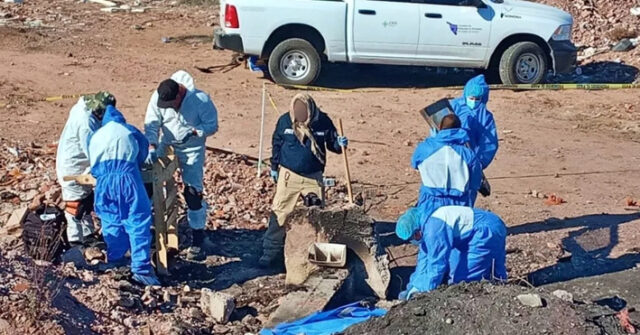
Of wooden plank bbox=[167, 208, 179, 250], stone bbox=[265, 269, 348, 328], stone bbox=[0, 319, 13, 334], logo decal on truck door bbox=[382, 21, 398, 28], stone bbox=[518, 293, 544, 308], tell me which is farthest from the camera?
logo decal on truck door bbox=[382, 21, 398, 28]

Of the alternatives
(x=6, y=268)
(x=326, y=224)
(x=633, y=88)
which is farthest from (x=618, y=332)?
(x=633, y=88)

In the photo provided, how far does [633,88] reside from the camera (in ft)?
53.6

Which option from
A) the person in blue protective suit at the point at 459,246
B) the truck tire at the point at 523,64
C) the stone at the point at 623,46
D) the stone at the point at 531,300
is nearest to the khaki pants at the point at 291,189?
the person in blue protective suit at the point at 459,246

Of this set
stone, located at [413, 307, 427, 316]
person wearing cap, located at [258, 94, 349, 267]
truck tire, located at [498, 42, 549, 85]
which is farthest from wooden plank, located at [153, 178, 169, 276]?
truck tire, located at [498, 42, 549, 85]

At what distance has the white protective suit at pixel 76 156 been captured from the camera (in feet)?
27.9

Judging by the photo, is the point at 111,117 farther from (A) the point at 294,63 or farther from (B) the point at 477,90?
(A) the point at 294,63

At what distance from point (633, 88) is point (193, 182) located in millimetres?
9614

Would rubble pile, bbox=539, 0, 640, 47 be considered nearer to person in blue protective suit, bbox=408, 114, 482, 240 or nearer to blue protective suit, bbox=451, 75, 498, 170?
blue protective suit, bbox=451, 75, 498, 170

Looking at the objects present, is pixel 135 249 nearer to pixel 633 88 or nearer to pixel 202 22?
pixel 633 88

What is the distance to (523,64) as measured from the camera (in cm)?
1582

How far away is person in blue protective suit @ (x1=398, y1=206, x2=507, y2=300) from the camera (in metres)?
7.71

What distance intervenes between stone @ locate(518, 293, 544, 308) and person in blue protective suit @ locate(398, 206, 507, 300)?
35.7 inches

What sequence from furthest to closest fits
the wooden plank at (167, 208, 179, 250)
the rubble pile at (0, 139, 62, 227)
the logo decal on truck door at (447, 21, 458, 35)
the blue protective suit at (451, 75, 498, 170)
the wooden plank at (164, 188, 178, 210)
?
the logo decal on truck door at (447, 21, 458, 35) → the rubble pile at (0, 139, 62, 227) → the blue protective suit at (451, 75, 498, 170) → the wooden plank at (167, 208, 179, 250) → the wooden plank at (164, 188, 178, 210)

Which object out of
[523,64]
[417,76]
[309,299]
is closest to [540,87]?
[523,64]
